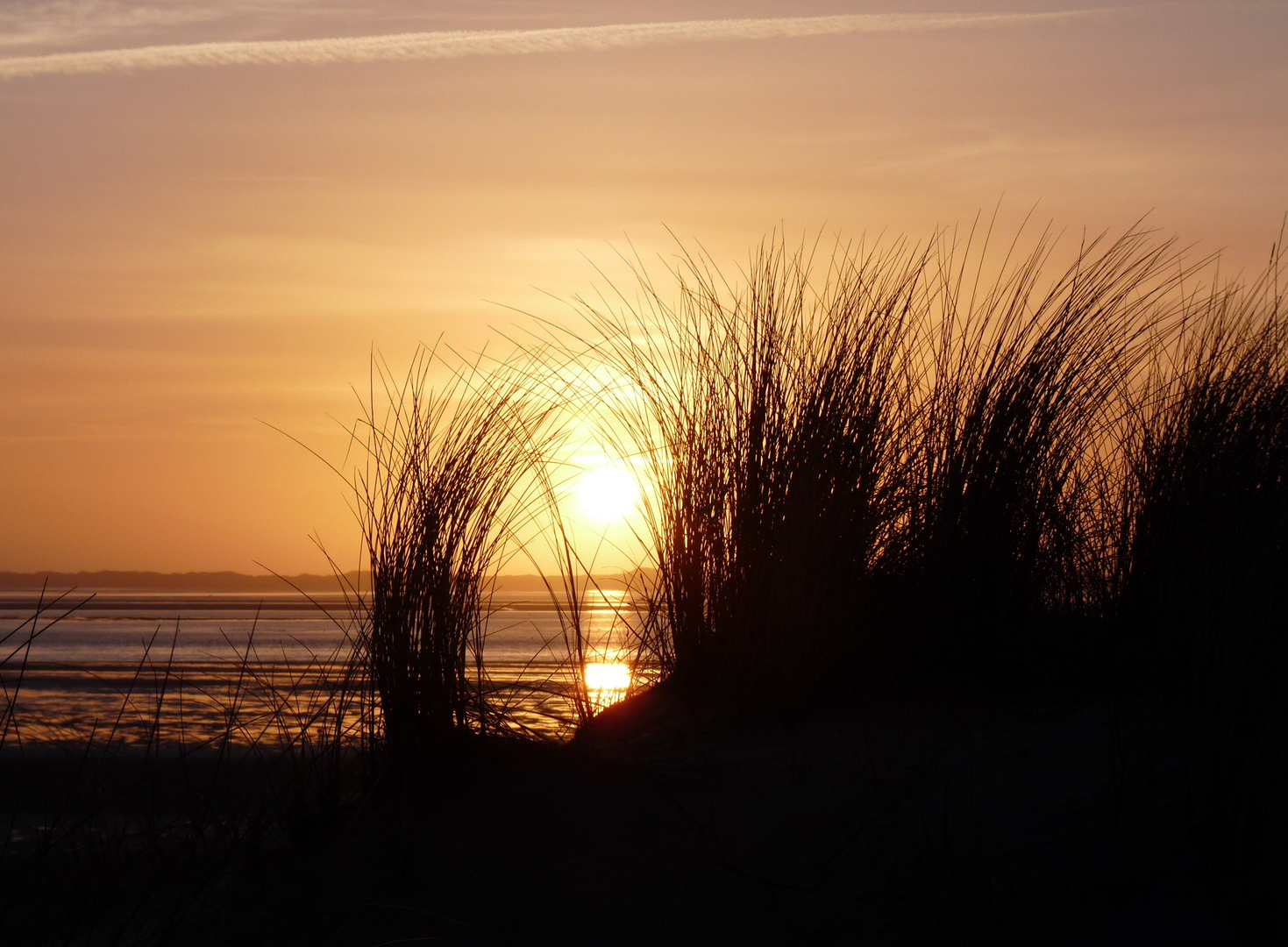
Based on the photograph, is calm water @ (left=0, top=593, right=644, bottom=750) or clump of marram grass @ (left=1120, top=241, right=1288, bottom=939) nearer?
clump of marram grass @ (left=1120, top=241, right=1288, bottom=939)

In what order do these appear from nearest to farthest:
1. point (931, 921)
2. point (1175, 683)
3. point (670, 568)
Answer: point (931, 921) < point (1175, 683) < point (670, 568)

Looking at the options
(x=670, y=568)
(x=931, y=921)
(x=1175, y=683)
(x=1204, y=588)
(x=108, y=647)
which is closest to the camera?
(x=931, y=921)

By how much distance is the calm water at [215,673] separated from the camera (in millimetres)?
2756

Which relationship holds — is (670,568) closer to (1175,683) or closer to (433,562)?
(433,562)

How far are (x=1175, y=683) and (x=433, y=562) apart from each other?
5.89ft

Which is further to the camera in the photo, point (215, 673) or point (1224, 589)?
point (215, 673)

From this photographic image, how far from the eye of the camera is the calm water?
Answer: 2.76m

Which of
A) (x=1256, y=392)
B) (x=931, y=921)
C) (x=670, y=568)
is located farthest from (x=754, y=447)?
(x=1256, y=392)

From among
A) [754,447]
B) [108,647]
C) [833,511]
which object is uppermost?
[754,447]

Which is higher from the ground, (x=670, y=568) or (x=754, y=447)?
(x=754, y=447)

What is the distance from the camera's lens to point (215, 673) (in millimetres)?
8828

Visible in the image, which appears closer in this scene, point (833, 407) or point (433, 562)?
point (433, 562)

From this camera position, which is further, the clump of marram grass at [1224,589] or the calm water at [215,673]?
the calm water at [215,673]

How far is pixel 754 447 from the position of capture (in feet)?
9.18
